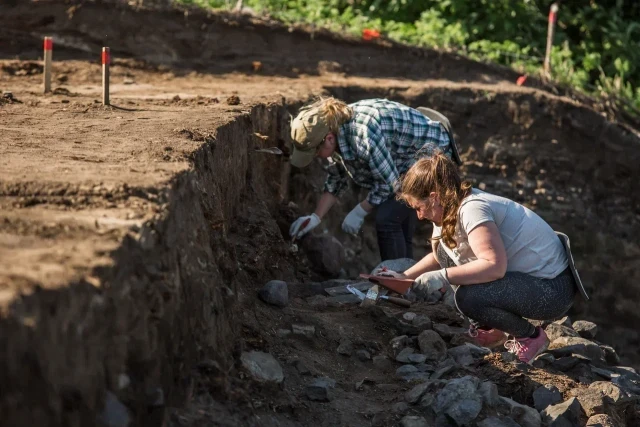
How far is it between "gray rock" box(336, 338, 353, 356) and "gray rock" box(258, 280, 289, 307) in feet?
1.29

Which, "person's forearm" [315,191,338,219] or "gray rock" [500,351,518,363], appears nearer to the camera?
"gray rock" [500,351,518,363]

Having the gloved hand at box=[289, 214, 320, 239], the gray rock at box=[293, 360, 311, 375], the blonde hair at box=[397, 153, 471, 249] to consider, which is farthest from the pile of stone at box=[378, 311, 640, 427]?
the gloved hand at box=[289, 214, 320, 239]

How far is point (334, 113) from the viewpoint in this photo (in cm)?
573

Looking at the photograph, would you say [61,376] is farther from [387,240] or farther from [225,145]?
[387,240]

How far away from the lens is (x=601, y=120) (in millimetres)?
9680

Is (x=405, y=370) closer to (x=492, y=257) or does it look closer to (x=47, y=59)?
(x=492, y=257)

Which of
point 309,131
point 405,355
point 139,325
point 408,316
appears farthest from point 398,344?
point 139,325

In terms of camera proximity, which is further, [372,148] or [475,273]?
[372,148]

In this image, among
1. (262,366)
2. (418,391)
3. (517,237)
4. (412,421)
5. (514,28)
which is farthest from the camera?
(514,28)

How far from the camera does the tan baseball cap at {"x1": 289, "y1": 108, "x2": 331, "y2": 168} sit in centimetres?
572

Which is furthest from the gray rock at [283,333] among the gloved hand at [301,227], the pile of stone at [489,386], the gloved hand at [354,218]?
the gloved hand at [354,218]

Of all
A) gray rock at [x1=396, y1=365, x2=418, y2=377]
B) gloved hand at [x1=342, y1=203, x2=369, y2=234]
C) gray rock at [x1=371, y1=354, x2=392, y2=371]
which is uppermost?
gloved hand at [x1=342, y1=203, x2=369, y2=234]

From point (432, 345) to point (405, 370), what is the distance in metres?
0.31

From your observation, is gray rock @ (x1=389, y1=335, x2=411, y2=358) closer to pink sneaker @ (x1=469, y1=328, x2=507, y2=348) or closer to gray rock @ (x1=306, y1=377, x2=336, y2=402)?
pink sneaker @ (x1=469, y1=328, x2=507, y2=348)
